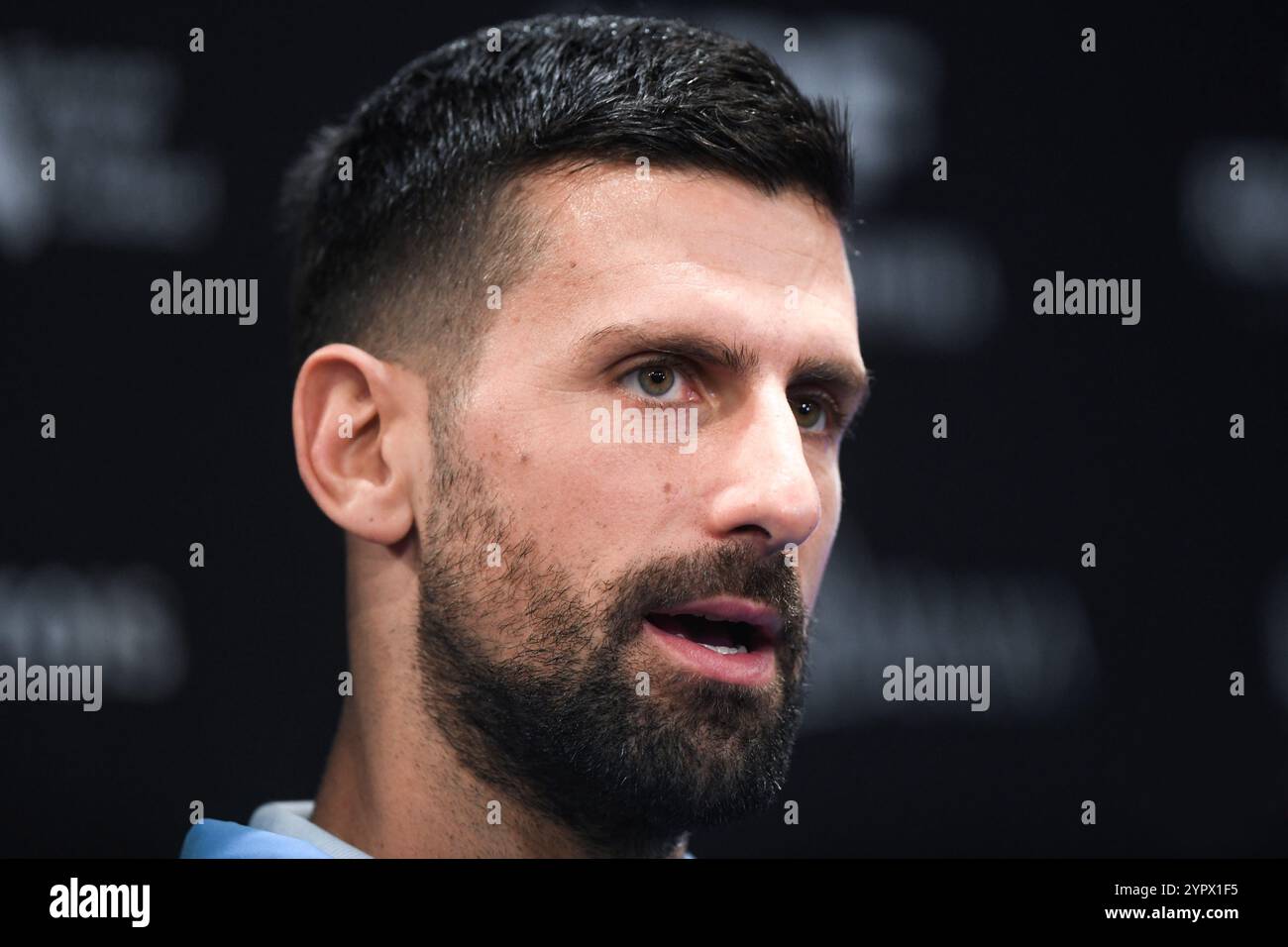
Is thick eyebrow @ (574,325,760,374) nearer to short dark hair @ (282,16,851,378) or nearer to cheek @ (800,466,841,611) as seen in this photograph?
short dark hair @ (282,16,851,378)

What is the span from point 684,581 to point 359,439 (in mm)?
628

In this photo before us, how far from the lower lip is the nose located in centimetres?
17

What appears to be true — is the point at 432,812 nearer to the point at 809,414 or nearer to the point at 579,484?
the point at 579,484

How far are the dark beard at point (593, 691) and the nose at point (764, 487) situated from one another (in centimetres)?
4

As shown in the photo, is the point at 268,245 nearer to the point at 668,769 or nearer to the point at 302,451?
the point at 302,451

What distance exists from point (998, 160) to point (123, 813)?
2.72 meters

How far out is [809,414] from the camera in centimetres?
236

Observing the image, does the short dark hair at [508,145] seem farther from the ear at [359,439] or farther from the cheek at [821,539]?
the cheek at [821,539]

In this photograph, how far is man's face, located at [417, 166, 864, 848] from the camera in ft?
6.68

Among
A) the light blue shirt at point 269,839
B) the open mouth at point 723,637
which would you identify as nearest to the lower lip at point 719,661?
the open mouth at point 723,637

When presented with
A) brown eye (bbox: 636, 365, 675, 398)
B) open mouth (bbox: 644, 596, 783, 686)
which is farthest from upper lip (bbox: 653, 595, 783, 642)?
brown eye (bbox: 636, 365, 675, 398)

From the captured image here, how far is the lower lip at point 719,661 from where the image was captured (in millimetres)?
2039

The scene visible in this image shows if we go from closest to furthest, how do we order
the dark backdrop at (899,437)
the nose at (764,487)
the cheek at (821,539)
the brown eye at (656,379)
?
1. the nose at (764,487)
2. the brown eye at (656,379)
3. the cheek at (821,539)
4. the dark backdrop at (899,437)
